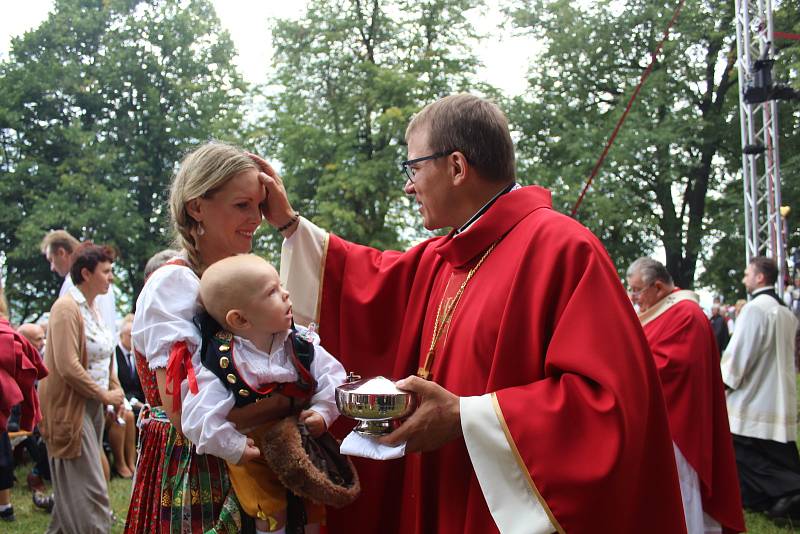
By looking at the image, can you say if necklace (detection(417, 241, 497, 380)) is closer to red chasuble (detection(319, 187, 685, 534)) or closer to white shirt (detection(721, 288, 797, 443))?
red chasuble (detection(319, 187, 685, 534))

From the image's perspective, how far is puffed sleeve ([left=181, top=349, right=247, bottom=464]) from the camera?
1.96 metres

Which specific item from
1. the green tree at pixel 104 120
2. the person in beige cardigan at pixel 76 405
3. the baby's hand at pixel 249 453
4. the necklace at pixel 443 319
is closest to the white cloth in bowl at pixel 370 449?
the baby's hand at pixel 249 453

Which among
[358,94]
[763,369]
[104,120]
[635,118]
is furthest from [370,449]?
[104,120]

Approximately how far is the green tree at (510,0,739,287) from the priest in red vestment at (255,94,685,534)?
15.0 metres

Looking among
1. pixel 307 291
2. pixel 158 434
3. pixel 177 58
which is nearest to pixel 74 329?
pixel 307 291

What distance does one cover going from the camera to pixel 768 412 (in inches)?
270

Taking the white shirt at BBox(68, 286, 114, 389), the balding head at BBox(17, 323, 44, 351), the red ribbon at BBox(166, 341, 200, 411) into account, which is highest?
the red ribbon at BBox(166, 341, 200, 411)

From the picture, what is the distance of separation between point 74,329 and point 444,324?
12.1 feet

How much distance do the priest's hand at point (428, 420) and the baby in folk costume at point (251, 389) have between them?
286mm

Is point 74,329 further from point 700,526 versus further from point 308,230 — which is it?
point 700,526

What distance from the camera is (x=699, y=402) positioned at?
4.94 m

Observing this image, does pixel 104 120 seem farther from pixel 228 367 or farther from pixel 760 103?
pixel 228 367

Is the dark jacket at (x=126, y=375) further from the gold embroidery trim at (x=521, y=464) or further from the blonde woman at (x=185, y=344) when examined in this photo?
the gold embroidery trim at (x=521, y=464)

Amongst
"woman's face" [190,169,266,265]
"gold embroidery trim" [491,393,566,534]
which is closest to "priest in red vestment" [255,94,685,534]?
"gold embroidery trim" [491,393,566,534]
